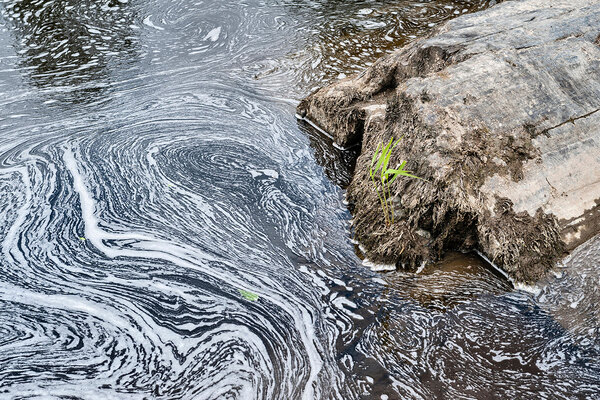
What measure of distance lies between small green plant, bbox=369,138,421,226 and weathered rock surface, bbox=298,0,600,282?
0.15 ft

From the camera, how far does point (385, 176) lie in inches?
109

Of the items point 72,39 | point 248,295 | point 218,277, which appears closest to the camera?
point 248,295

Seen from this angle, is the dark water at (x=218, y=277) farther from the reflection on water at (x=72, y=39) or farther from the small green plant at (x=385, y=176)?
the small green plant at (x=385, y=176)

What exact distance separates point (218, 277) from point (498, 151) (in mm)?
1568

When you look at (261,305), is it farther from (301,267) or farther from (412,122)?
(412,122)

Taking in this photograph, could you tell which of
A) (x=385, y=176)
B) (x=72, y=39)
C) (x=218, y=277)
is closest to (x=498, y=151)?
(x=385, y=176)

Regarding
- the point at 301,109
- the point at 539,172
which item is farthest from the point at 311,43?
the point at 539,172

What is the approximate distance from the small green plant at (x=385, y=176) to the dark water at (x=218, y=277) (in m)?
0.26

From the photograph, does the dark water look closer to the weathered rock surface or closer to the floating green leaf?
the floating green leaf

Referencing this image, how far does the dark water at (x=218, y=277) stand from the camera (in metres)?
2.19

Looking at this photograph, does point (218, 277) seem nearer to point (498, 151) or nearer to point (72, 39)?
point (498, 151)

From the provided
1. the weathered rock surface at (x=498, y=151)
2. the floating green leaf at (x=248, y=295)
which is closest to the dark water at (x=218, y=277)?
the floating green leaf at (x=248, y=295)

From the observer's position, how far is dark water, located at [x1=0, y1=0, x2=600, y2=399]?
7.19 feet

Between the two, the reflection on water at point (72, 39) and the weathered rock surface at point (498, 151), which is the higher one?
the reflection on water at point (72, 39)
